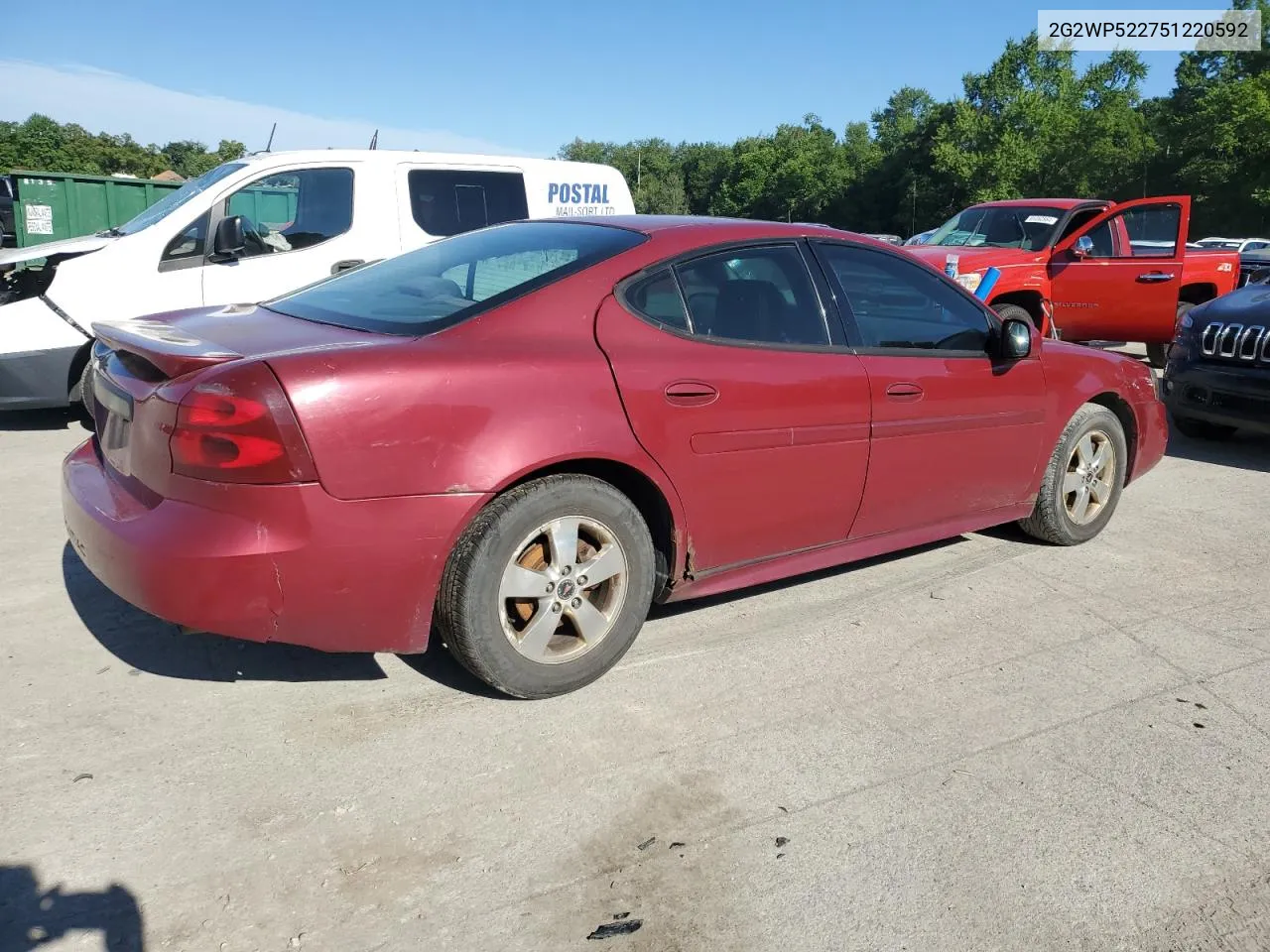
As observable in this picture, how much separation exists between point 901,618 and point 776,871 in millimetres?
1789

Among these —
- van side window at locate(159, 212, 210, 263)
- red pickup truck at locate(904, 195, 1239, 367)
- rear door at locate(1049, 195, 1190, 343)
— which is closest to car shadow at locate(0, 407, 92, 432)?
van side window at locate(159, 212, 210, 263)

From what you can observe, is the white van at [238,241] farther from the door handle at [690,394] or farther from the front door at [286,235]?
the door handle at [690,394]

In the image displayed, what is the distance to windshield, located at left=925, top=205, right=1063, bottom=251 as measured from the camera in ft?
33.0

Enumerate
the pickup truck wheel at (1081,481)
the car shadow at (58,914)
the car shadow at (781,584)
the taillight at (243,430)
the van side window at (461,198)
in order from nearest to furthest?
the car shadow at (58,914) < the taillight at (243,430) < the car shadow at (781,584) < the pickup truck wheel at (1081,481) < the van side window at (461,198)

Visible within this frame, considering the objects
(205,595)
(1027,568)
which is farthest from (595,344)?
(1027,568)

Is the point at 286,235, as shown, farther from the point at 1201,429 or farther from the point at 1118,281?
the point at 1118,281

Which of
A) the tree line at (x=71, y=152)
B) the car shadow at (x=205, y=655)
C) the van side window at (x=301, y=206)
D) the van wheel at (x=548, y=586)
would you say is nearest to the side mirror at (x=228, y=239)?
the van side window at (x=301, y=206)

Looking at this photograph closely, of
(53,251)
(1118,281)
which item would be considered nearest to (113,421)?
(53,251)

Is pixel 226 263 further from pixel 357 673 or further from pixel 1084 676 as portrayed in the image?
pixel 1084 676

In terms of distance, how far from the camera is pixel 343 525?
2738mm

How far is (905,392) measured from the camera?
3.95 metres

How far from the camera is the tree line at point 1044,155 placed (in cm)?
4519

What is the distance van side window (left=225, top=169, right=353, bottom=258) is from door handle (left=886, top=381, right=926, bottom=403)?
4.96 m

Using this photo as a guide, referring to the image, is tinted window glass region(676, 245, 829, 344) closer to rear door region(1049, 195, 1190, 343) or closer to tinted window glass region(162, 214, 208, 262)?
tinted window glass region(162, 214, 208, 262)
